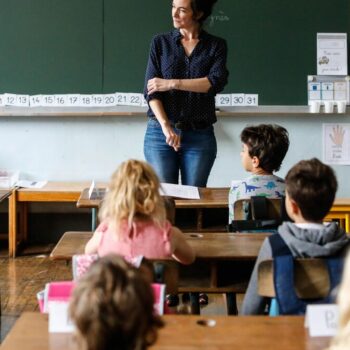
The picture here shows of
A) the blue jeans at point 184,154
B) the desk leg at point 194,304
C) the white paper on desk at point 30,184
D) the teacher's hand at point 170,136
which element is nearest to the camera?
the desk leg at point 194,304

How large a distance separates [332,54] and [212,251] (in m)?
3.11

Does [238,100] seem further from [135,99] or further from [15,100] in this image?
[15,100]

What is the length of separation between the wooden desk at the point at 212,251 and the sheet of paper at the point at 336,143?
2.72 meters

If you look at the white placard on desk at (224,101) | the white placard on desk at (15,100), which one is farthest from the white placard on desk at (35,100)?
the white placard on desk at (224,101)

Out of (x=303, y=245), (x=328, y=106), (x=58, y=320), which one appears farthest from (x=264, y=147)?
(x=328, y=106)

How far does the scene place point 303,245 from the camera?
194 cm

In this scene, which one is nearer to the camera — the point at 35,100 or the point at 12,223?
the point at 12,223

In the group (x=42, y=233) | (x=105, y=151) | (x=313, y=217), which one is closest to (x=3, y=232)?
(x=42, y=233)

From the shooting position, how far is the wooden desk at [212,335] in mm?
1470

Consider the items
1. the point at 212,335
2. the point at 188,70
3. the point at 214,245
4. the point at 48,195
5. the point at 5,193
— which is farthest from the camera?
the point at 48,195

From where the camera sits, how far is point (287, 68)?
5.05 metres

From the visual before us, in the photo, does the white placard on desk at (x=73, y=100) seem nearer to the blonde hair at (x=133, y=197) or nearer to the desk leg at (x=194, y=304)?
the desk leg at (x=194, y=304)

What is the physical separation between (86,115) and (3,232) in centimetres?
119

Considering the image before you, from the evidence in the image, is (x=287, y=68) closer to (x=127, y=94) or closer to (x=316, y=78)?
(x=316, y=78)
